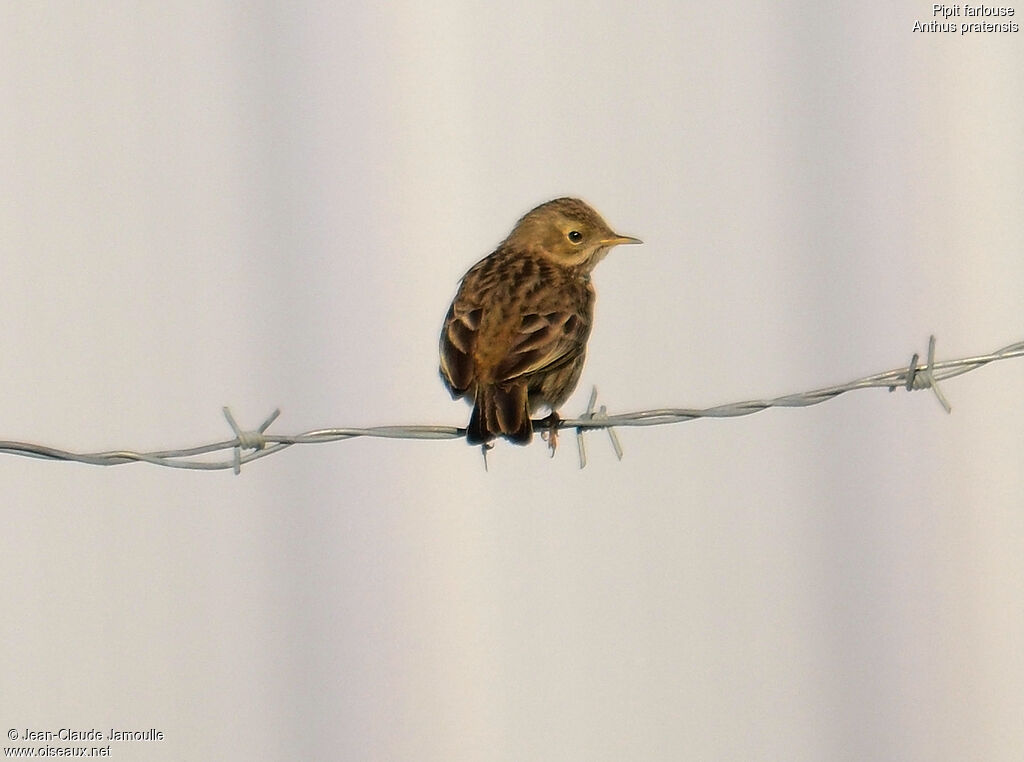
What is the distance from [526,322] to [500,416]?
40.4 inches

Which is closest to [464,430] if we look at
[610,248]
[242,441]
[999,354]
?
[242,441]

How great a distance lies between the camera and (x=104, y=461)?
5.62 m

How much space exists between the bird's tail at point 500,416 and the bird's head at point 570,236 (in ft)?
7.38

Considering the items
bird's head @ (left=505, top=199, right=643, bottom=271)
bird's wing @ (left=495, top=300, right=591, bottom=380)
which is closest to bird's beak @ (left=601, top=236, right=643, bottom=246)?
bird's head @ (left=505, top=199, right=643, bottom=271)

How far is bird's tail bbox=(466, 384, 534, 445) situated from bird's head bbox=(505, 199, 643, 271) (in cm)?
225

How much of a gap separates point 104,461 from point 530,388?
112 inches

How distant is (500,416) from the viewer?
281 inches

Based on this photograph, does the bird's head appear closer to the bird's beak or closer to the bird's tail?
the bird's beak

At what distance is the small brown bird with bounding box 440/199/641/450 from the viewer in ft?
24.2

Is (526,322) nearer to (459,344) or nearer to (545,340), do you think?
(545,340)

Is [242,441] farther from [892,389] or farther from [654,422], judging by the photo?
[892,389]

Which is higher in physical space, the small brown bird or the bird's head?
the bird's head

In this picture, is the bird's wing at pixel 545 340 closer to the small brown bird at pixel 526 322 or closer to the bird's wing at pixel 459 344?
the small brown bird at pixel 526 322

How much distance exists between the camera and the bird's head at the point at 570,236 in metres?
9.50
